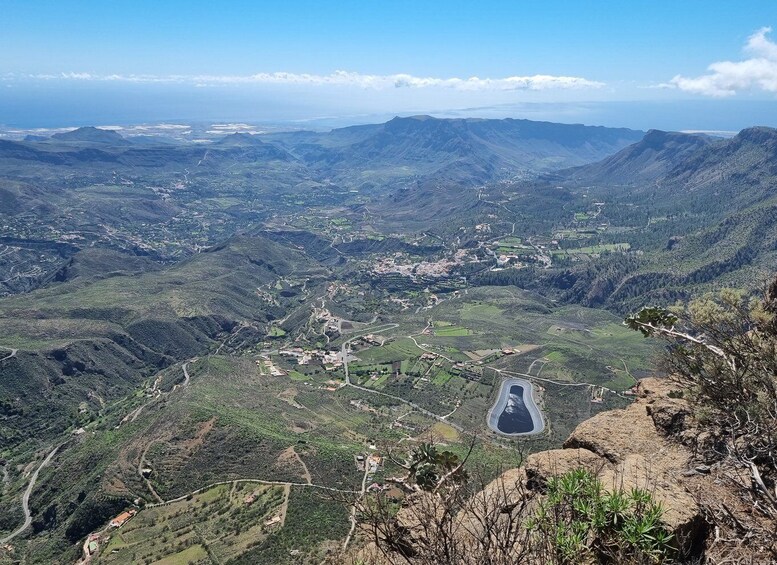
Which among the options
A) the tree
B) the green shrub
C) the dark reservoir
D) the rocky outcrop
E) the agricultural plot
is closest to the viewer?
the green shrub

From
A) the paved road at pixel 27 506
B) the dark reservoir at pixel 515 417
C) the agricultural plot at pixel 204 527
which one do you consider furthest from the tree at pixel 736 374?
the paved road at pixel 27 506

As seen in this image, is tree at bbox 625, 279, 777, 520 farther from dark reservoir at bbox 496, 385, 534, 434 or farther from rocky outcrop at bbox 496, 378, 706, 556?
dark reservoir at bbox 496, 385, 534, 434

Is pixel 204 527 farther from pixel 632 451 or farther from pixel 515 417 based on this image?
pixel 515 417

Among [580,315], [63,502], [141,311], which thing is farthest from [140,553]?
[580,315]

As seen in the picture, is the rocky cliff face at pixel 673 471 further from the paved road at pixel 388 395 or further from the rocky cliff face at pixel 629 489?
the paved road at pixel 388 395

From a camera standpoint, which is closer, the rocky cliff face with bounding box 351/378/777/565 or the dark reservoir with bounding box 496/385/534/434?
the rocky cliff face with bounding box 351/378/777/565

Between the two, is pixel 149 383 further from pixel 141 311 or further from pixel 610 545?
pixel 610 545

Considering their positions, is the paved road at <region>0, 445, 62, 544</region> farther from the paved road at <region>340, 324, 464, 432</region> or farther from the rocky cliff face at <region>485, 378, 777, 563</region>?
the rocky cliff face at <region>485, 378, 777, 563</region>

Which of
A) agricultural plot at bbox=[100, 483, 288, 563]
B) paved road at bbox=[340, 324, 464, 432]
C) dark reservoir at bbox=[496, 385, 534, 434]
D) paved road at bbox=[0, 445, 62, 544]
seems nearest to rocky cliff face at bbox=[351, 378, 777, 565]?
agricultural plot at bbox=[100, 483, 288, 563]

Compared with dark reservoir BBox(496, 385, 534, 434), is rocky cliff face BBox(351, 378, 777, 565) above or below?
above

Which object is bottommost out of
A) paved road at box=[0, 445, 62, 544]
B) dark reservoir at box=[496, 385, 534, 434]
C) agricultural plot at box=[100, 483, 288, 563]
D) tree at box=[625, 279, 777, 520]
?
paved road at box=[0, 445, 62, 544]

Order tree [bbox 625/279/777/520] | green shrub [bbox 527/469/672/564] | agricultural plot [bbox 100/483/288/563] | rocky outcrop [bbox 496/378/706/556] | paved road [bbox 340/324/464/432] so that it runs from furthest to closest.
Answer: paved road [bbox 340/324/464/432] < agricultural plot [bbox 100/483/288/563] < rocky outcrop [bbox 496/378/706/556] < tree [bbox 625/279/777/520] < green shrub [bbox 527/469/672/564]
